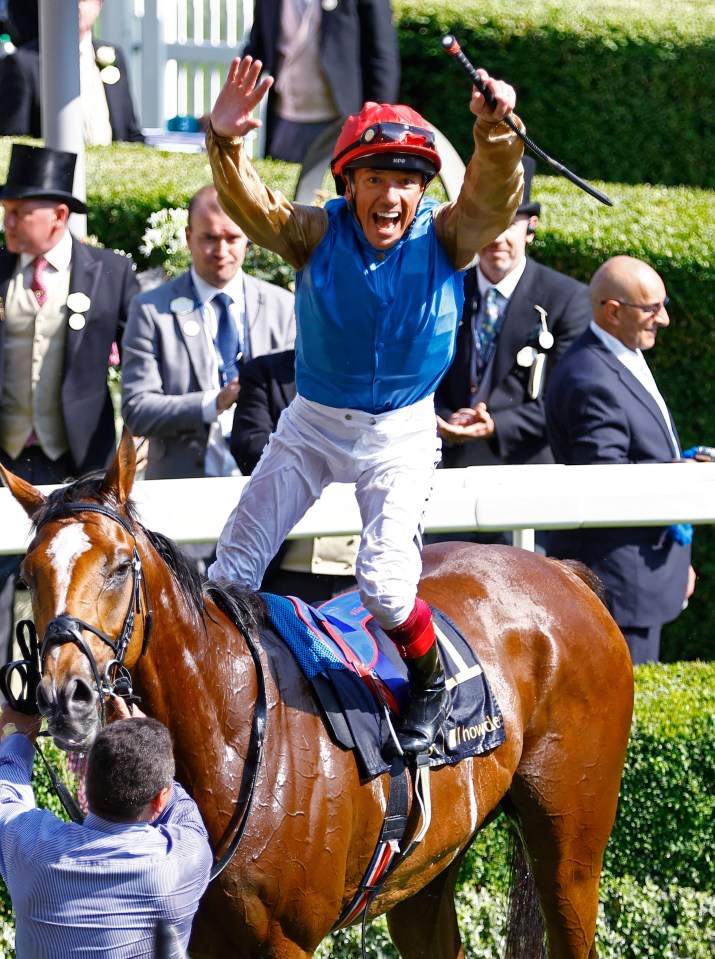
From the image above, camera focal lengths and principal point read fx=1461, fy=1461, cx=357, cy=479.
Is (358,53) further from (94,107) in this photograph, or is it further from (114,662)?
(114,662)

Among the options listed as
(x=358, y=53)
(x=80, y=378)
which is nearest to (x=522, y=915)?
(x=80, y=378)

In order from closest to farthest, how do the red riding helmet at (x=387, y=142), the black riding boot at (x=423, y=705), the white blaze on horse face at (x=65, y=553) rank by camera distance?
the white blaze on horse face at (x=65, y=553)
the red riding helmet at (x=387, y=142)
the black riding boot at (x=423, y=705)

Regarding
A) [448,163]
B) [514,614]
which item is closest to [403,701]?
[514,614]

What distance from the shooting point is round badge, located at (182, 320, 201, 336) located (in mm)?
5820

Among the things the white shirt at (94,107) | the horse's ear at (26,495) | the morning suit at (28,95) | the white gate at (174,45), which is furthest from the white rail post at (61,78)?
the white gate at (174,45)

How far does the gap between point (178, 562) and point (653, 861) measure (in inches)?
96.9

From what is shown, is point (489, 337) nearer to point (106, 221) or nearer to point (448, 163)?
point (448, 163)

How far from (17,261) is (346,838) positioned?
10.6ft

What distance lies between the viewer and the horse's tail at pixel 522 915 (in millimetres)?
4633

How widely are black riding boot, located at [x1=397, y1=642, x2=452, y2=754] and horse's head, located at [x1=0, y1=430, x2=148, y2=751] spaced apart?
83 centimetres

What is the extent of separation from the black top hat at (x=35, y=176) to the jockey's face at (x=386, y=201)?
2.47 meters

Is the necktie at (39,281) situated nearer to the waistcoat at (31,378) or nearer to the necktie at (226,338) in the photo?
the waistcoat at (31,378)

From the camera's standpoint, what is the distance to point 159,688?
3.35 meters

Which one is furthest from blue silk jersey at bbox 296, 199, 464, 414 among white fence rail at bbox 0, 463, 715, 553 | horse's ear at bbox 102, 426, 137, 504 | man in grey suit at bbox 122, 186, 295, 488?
man in grey suit at bbox 122, 186, 295, 488
